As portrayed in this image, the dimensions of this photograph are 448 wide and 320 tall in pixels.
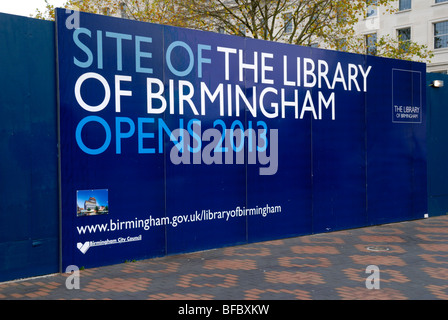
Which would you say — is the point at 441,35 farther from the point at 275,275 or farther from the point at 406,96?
the point at 275,275

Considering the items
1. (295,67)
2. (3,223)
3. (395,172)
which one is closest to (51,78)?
(3,223)

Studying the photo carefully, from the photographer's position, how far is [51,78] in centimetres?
769

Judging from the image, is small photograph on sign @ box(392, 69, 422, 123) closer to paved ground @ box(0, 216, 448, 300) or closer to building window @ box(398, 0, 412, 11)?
paved ground @ box(0, 216, 448, 300)

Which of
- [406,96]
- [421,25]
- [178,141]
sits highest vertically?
[421,25]

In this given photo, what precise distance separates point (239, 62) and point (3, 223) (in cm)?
500

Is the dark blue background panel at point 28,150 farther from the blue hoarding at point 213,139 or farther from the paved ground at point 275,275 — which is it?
the paved ground at point 275,275

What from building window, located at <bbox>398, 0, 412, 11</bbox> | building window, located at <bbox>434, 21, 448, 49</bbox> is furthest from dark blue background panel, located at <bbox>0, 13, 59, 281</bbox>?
building window, located at <bbox>398, 0, 412, 11</bbox>

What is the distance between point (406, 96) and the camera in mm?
13336

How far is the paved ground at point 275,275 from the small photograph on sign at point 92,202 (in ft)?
2.80

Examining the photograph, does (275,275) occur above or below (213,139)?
below

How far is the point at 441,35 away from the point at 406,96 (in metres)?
34.2

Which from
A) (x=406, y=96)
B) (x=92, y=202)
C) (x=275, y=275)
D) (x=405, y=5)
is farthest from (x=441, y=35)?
(x=92, y=202)
